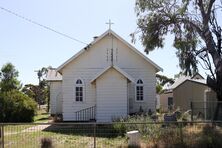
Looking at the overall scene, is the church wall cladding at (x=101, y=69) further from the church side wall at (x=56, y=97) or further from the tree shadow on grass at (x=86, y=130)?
the church side wall at (x=56, y=97)

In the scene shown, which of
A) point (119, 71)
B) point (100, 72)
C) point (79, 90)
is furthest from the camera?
point (79, 90)

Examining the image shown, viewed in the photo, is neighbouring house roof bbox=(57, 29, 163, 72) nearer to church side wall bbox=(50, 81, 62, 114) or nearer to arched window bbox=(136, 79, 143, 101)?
arched window bbox=(136, 79, 143, 101)

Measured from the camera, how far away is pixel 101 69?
31.0 metres

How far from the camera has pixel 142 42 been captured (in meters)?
27.8

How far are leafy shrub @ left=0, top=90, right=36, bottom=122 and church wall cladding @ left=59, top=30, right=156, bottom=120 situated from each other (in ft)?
12.0

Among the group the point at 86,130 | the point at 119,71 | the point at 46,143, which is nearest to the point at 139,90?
the point at 119,71

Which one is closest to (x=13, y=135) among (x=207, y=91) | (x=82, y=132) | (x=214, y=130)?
(x=82, y=132)

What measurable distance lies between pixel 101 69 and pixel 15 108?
7.45 meters

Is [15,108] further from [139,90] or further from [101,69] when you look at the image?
[139,90]

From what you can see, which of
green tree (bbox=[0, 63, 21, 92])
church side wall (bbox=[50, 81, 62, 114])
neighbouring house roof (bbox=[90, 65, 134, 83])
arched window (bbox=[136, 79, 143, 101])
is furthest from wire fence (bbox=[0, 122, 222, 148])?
green tree (bbox=[0, 63, 21, 92])

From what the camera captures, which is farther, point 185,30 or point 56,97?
point 56,97

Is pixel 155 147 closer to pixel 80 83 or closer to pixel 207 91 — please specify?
pixel 80 83

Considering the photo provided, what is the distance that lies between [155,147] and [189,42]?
13.7 metres

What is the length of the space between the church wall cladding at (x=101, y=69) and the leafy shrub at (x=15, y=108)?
365 cm
